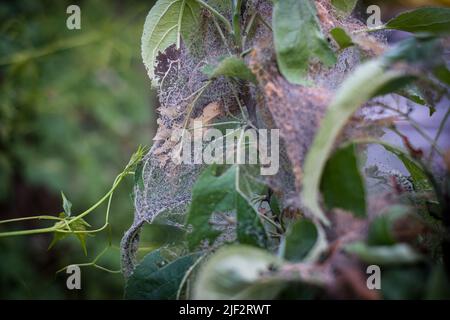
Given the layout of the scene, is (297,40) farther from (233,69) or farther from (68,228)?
(68,228)

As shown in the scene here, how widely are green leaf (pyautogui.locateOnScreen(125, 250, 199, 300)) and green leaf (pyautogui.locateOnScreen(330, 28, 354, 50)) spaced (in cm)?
29

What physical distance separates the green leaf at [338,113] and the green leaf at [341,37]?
12 cm

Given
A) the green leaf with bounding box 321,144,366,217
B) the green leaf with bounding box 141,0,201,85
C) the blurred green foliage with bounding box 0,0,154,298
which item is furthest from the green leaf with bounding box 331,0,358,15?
the blurred green foliage with bounding box 0,0,154,298

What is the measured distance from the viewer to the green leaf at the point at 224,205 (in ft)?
1.60

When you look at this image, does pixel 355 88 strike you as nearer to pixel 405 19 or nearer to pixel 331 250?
pixel 331 250

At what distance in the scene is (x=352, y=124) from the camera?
1.54 ft

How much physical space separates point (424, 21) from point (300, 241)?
349mm

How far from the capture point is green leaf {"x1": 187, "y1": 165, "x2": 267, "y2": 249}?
487 mm

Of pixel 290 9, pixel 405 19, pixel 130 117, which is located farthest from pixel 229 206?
pixel 130 117

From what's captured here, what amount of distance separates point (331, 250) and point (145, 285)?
0.80ft

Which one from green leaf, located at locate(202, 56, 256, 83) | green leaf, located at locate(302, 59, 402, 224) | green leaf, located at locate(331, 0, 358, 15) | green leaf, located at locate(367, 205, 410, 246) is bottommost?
green leaf, located at locate(367, 205, 410, 246)

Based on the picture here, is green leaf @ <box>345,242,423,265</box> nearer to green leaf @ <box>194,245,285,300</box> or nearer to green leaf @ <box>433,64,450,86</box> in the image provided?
green leaf @ <box>194,245,285,300</box>

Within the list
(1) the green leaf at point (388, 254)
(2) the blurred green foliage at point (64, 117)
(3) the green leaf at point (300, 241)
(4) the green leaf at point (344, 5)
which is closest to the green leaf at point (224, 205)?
(3) the green leaf at point (300, 241)

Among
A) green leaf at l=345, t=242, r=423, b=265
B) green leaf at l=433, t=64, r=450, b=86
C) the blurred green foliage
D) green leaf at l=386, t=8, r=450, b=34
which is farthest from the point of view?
the blurred green foliage
